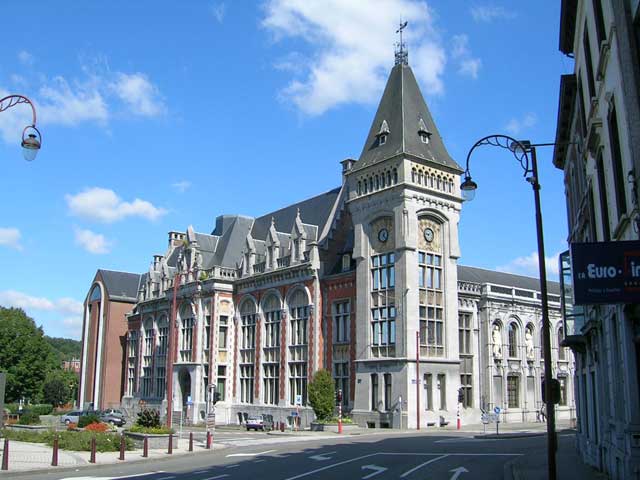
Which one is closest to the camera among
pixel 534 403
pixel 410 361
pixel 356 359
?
pixel 410 361

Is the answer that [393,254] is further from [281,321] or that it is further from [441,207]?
[281,321]

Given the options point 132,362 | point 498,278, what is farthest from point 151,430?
point 132,362

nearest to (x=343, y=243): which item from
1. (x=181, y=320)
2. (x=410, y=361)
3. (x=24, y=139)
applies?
(x=410, y=361)

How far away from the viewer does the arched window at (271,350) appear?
55812mm

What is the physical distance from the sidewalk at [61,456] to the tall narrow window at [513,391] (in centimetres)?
3151

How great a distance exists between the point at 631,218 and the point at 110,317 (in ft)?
254

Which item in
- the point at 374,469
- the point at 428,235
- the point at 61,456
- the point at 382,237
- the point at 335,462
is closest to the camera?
the point at 374,469

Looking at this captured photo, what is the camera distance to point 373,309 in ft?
156

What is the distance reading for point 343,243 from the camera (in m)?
54.7

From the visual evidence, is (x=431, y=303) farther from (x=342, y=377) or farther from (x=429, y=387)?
(x=342, y=377)

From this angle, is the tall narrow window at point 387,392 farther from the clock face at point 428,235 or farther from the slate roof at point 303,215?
the slate roof at point 303,215

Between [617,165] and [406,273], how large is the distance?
29.7 meters

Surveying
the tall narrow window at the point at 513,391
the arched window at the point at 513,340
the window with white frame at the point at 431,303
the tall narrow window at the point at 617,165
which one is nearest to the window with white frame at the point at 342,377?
the window with white frame at the point at 431,303

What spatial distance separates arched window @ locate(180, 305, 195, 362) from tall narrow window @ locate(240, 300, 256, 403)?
6388 mm
